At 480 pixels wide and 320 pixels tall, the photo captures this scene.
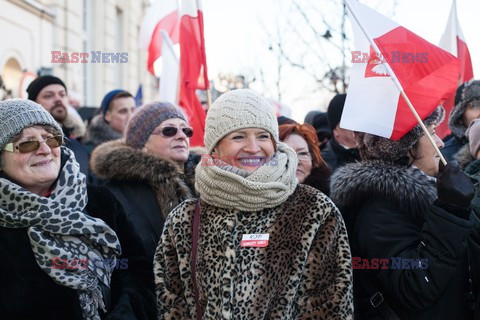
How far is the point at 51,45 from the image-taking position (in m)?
15.2

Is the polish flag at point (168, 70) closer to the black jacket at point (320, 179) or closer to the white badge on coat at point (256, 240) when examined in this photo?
the black jacket at point (320, 179)

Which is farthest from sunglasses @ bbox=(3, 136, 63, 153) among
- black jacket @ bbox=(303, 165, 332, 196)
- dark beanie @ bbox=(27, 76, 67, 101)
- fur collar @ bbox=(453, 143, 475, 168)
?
dark beanie @ bbox=(27, 76, 67, 101)

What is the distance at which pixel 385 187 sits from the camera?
317cm

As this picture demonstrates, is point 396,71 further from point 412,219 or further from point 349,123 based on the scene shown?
point 412,219

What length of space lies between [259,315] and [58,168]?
4.78 feet

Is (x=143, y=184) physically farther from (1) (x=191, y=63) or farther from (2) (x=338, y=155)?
(1) (x=191, y=63)

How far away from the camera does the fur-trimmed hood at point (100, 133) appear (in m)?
7.16

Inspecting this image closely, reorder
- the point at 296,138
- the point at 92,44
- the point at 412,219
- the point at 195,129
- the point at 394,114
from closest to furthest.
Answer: the point at 412,219
the point at 394,114
the point at 296,138
the point at 195,129
the point at 92,44

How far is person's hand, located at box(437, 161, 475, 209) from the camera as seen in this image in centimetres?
289

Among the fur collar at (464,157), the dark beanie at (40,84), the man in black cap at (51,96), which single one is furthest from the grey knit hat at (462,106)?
the dark beanie at (40,84)

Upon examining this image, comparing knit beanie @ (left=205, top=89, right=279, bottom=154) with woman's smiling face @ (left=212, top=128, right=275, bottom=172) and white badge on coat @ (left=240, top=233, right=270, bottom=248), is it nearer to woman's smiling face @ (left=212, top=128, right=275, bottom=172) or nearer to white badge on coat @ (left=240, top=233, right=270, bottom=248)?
woman's smiling face @ (left=212, top=128, right=275, bottom=172)

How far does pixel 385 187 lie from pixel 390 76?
0.72 m

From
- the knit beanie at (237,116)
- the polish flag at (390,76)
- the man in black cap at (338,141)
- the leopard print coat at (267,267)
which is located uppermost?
the polish flag at (390,76)

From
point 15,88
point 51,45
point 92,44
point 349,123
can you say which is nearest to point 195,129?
point 349,123
